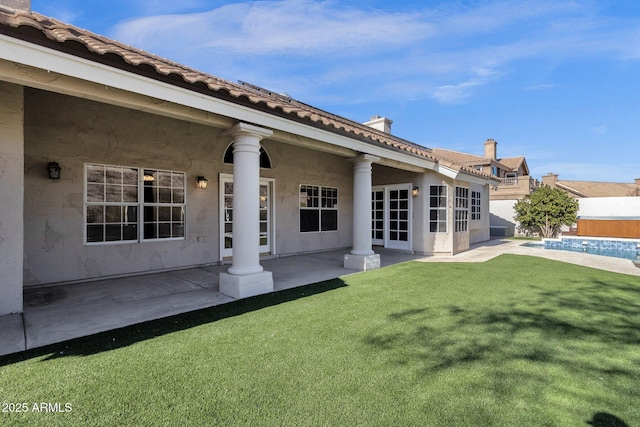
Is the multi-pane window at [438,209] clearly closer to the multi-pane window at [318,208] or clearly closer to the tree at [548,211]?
the multi-pane window at [318,208]

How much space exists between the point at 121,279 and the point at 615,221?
75.5ft

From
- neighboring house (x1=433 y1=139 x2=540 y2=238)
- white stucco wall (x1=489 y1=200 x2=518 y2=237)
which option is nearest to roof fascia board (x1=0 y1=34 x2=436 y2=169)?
neighboring house (x1=433 y1=139 x2=540 y2=238)

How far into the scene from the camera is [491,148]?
31094 mm

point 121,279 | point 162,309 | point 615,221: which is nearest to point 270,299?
point 162,309

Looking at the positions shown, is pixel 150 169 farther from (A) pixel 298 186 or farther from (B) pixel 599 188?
(B) pixel 599 188

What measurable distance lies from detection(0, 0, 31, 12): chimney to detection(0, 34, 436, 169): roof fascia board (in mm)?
2627

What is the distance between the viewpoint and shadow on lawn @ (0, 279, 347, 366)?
10.5 feet

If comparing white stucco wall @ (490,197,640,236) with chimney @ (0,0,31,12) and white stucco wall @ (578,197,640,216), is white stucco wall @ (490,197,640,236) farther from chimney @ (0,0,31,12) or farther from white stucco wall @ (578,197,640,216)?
chimney @ (0,0,31,12)

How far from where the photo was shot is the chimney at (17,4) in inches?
184

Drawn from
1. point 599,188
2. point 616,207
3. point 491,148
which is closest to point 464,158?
point 491,148

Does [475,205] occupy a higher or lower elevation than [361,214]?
higher

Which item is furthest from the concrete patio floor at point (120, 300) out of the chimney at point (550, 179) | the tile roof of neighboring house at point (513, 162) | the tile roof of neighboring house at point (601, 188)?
the tile roof of neighboring house at point (601, 188)

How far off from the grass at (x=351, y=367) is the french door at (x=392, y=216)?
21.1 ft

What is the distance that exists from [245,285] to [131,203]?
12.3 ft
